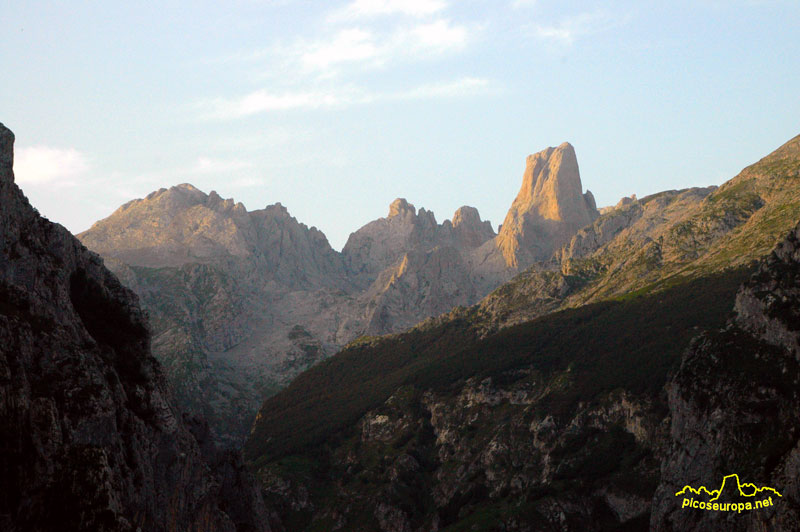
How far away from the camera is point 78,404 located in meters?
77.7

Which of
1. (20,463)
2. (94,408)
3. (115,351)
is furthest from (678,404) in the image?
(20,463)

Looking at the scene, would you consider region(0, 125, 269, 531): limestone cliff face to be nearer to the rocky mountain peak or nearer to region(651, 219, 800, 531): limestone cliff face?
the rocky mountain peak

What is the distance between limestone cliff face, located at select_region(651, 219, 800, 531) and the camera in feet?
397

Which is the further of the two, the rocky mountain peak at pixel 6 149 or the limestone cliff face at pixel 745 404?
the limestone cliff face at pixel 745 404

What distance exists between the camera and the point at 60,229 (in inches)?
4158

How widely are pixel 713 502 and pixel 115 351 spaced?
295ft

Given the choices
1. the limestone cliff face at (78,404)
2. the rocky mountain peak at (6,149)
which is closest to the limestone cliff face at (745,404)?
the limestone cliff face at (78,404)

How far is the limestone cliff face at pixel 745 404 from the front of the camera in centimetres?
12088

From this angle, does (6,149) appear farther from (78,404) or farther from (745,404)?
(745,404)

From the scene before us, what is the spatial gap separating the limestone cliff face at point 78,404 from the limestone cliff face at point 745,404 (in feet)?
246

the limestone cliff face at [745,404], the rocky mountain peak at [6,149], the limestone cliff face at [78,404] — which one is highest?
the rocky mountain peak at [6,149]

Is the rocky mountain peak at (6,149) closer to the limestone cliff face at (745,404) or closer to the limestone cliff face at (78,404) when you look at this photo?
the limestone cliff face at (78,404)

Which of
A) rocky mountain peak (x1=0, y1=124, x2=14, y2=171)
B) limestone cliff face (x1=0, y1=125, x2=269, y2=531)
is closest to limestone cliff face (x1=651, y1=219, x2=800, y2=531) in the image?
limestone cliff face (x1=0, y1=125, x2=269, y2=531)

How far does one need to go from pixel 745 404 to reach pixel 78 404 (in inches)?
4121
